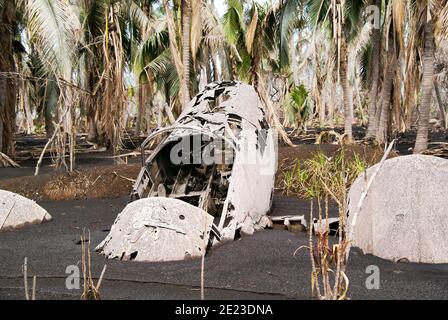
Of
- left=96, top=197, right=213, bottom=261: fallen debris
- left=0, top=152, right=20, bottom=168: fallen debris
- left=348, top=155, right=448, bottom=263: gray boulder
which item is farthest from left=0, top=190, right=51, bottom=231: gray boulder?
left=0, top=152, right=20, bottom=168: fallen debris

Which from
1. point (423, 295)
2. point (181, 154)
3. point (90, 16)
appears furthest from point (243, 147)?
point (90, 16)

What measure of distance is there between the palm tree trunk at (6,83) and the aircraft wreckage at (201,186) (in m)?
7.91

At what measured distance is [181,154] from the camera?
33.9ft

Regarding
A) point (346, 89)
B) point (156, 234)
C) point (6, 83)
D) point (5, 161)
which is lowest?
point (156, 234)

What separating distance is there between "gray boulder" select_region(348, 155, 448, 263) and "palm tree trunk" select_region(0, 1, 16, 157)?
40.2ft

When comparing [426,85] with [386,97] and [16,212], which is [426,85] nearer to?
[386,97]

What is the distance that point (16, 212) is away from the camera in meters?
8.77

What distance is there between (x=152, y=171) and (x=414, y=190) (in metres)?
5.06

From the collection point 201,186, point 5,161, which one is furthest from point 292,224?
point 5,161

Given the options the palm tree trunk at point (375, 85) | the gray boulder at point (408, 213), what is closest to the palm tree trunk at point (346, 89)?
the palm tree trunk at point (375, 85)

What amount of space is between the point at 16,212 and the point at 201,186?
11.3 feet

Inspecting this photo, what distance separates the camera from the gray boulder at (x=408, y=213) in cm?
625

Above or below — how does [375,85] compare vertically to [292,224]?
above

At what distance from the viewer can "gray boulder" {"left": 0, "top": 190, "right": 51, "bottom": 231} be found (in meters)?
8.59
